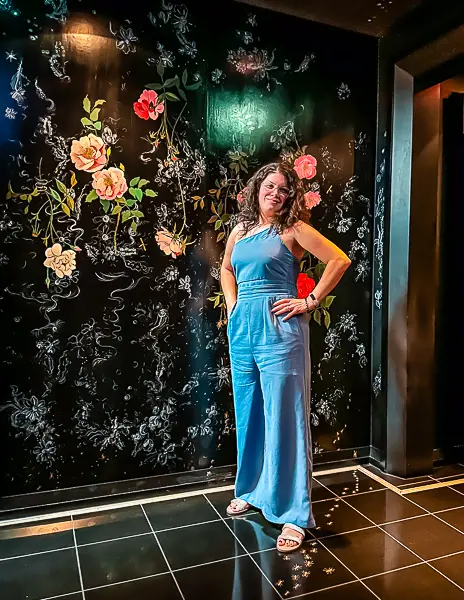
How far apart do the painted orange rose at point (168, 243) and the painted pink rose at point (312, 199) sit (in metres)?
0.75

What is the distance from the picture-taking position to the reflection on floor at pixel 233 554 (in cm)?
175

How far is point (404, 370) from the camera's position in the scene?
2.72 metres

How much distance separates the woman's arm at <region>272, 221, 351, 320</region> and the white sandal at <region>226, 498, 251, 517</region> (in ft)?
2.94

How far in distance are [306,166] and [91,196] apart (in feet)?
3.75

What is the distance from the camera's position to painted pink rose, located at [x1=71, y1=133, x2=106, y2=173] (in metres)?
2.35

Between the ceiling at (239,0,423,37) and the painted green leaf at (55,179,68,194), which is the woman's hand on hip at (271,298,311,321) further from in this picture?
the ceiling at (239,0,423,37)

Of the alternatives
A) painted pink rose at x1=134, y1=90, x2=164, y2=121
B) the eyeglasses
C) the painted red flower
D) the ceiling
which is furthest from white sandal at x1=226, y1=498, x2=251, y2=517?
the ceiling

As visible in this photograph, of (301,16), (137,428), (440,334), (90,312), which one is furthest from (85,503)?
(301,16)

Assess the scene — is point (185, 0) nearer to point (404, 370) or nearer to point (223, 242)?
point (223, 242)

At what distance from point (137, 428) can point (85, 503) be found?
1.34 ft

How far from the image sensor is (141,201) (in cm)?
247

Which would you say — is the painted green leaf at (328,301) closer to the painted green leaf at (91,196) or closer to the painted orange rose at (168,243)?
the painted orange rose at (168,243)

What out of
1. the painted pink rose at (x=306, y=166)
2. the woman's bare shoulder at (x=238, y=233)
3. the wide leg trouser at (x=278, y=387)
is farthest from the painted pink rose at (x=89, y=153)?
the painted pink rose at (x=306, y=166)

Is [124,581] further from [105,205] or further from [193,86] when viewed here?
[193,86]
